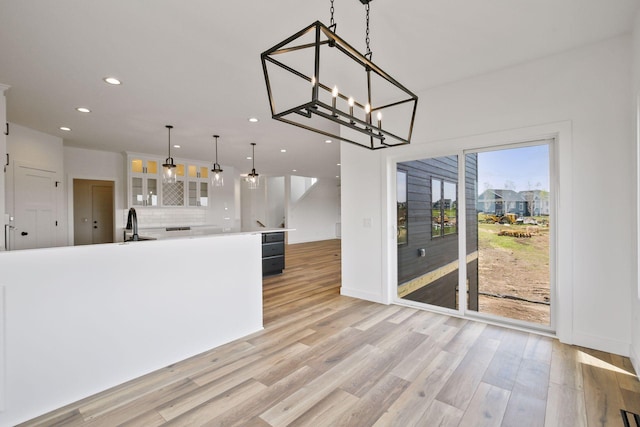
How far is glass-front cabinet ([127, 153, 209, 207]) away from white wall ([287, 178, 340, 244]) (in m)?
3.73

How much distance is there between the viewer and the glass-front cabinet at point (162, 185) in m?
6.84

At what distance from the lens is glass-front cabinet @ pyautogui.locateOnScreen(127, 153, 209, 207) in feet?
22.4

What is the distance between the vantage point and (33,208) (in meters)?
4.92

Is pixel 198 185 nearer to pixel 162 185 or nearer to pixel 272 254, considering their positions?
pixel 162 185

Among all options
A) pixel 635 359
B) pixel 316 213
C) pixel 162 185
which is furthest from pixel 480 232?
pixel 316 213

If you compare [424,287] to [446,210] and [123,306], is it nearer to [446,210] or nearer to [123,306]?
[446,210]

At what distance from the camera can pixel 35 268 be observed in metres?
1.88

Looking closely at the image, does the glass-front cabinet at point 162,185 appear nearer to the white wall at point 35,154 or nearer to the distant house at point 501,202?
the white wall at point 35,154

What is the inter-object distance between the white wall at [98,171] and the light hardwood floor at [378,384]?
5.67 metres

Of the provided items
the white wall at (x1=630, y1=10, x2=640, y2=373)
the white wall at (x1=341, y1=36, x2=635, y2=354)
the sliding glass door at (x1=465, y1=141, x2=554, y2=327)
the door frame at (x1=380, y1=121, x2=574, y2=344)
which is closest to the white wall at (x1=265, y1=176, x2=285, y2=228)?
the door frame at (x1=380, y1=121, x2=574, y2=344)

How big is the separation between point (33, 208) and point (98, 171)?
6.32 feet

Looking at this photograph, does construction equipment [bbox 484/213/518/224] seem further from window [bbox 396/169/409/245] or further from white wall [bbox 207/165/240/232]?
white wall [bbox 207/165/240/232]

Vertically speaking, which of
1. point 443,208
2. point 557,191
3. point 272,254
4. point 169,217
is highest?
point 557,191

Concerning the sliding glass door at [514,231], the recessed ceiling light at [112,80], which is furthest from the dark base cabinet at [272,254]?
the sliding glass door at [514,231]
